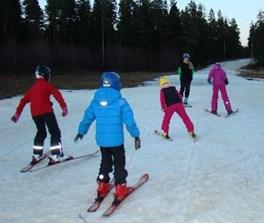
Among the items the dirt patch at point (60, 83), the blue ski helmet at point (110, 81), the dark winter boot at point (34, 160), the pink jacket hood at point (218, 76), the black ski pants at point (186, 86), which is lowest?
the dark winter boot at point (34, 160)

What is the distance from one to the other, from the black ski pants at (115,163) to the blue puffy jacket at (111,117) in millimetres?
99

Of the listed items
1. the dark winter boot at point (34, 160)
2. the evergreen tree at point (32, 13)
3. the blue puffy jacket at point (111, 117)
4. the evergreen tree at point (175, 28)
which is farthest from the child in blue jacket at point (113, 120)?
the evergreen tree at point (175, 28)

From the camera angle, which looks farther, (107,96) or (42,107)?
(42,107)

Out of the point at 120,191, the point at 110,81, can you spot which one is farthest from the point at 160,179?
the point at 110,81

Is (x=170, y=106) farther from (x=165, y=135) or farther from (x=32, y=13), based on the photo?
(x=32, y=13)

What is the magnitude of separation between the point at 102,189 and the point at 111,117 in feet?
3.09

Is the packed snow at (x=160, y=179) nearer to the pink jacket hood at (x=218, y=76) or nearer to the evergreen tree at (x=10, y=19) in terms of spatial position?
the pink jacket hood at (x=218, y=76)

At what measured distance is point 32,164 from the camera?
27.6 ft

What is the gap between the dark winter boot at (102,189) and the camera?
630 centimetres

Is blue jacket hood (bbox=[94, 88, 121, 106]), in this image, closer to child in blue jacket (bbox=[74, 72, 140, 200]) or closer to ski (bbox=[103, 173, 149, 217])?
child in blue jacket (bbox=[74, 72, 140, 200])

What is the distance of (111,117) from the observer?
614 cm

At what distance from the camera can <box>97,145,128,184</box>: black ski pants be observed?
624 cm

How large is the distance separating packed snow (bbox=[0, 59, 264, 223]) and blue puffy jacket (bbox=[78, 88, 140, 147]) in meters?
0.83

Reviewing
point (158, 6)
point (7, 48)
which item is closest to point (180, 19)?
point (158, 6)
